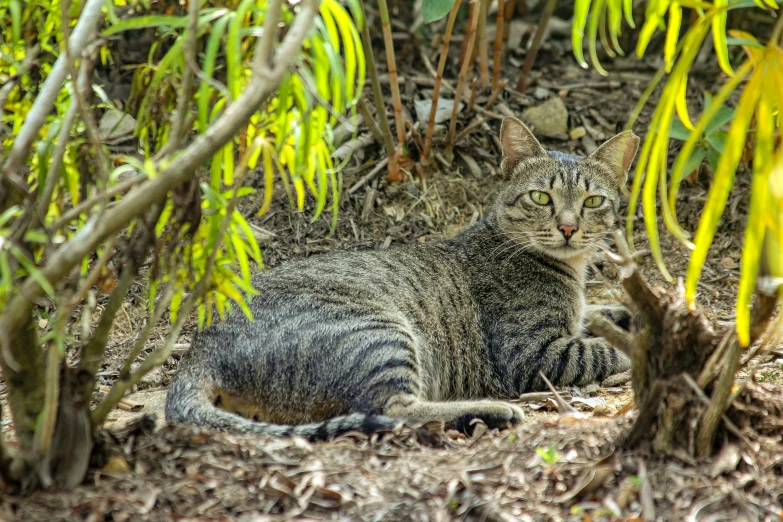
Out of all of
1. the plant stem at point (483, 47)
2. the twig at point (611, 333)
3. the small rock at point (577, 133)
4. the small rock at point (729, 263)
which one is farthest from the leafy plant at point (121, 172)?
the small rock at point (577, 133)

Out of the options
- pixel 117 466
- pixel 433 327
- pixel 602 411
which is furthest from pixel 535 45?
pixel 117 466

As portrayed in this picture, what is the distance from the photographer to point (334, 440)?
10.4 ft

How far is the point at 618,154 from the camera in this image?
5.08 metres

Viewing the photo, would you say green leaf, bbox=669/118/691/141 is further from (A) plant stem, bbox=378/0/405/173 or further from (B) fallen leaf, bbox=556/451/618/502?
(B) fallen leaf, bbox=556/451/618/502

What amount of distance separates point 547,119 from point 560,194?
1811mm

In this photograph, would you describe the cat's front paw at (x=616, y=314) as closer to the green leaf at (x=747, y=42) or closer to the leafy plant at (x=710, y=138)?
the leafy plant at (x=710, y=138)

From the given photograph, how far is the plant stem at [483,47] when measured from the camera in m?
6.06

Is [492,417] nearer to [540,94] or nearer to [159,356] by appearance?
[159,356]

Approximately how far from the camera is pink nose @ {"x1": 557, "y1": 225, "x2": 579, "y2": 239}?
4.82 m

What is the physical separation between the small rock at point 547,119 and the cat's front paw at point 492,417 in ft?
10.9

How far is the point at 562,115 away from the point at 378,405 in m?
3.65

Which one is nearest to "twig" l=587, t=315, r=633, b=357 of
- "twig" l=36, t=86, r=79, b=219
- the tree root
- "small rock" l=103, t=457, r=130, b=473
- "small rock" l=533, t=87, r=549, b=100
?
the tree root

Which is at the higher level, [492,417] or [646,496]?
[646,496]

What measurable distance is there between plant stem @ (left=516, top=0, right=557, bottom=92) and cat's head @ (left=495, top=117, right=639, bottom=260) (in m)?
1.41
